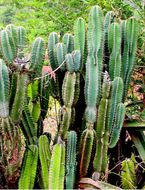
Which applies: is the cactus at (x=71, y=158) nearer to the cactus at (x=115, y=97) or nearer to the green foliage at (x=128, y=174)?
the cactus at (x=115, y=97)

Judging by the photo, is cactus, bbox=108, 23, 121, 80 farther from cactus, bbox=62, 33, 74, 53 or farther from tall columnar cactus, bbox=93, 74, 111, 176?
cactus, bbox=62, 33, 74, 53

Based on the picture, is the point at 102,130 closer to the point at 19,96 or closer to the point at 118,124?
the point at 118,124

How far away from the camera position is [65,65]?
4031 mm

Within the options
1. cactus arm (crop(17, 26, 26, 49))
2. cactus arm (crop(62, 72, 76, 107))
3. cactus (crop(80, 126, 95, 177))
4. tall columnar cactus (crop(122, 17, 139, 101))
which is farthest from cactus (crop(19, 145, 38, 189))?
tall columnar cactus (crop(122, 17, 139, 101))

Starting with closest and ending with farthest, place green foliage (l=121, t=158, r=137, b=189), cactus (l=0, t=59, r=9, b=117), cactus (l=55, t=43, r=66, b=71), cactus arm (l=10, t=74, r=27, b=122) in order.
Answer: cactus (l=0, t=59, r=9, b=117)
cactus arm (l=10, t=74, r=27, b=122)
cactus (l=55, t=43, r=66, b=71)
green foliage (l=121, t=158, r=137, b=189)

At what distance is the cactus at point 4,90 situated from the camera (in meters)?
3.60

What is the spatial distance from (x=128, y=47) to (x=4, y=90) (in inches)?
52.8

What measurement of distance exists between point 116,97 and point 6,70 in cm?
107

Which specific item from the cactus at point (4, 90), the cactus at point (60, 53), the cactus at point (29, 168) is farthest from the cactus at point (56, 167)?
the cactus at point (60, 53)

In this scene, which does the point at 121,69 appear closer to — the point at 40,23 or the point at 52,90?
the point at 52,90

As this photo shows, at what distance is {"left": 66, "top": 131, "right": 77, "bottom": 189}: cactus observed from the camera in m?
3.91

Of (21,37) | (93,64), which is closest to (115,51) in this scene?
(93,64)

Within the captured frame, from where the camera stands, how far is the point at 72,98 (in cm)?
390

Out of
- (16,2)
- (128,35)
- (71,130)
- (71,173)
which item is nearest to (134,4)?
(128,35)
